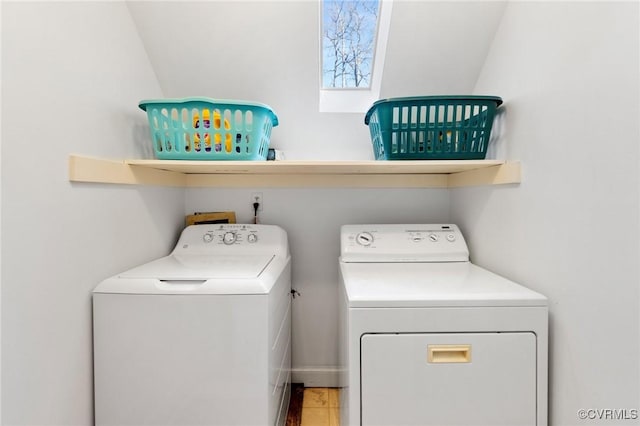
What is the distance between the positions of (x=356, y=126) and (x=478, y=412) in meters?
1.41

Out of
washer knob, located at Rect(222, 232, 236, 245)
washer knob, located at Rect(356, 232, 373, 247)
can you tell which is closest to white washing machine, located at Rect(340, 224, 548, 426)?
washer knob, located at Rect(356, 232, 373, 247)

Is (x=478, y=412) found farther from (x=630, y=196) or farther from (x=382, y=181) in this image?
(x=382, y=181)

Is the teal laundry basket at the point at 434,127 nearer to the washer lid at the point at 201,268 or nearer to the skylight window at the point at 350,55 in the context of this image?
the skylight window at the point at 350,55

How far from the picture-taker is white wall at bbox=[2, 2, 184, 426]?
85 cm

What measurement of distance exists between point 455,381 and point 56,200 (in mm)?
1337

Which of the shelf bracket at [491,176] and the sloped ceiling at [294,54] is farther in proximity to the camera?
the sloped ceiling at [294,54]

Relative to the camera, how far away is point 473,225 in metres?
1.61

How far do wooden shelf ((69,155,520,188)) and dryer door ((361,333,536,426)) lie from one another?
2.09ft

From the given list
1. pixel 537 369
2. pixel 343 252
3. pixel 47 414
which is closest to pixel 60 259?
pixel 47 414

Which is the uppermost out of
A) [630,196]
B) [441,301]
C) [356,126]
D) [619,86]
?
Answer: [356,126]

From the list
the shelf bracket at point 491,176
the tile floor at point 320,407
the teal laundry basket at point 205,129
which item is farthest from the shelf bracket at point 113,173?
the shelf bracket at point 491,176

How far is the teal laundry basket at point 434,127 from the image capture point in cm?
134

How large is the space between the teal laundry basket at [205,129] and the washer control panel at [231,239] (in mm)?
476

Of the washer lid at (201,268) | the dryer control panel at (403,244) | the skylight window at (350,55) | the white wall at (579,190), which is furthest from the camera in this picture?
A: the skylight window at (350,55)
